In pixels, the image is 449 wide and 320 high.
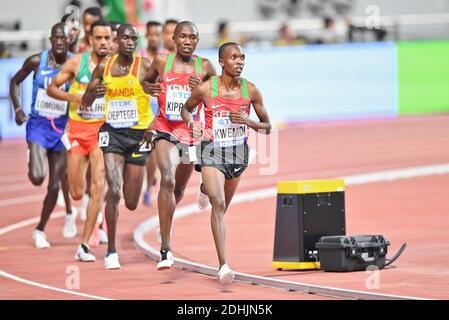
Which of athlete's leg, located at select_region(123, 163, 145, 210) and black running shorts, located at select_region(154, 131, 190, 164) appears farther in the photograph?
athlete's leg, located at select_region(123, 163, 145, 210)

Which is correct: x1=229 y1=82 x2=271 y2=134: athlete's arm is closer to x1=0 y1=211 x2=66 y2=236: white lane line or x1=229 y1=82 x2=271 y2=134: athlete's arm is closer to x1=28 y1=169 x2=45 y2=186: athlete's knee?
x1=28 y1=169 x2=45 y2=186: athlete's knee

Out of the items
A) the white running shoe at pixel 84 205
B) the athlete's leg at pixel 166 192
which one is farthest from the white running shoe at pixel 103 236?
the athlete's leg at pixel 166 192

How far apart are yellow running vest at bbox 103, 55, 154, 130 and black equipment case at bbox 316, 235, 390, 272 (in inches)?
102

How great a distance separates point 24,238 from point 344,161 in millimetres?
10461

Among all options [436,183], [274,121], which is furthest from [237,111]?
[274,121]

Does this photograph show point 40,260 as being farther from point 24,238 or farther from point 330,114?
point 330,114

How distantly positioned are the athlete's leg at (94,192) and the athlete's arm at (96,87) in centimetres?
94

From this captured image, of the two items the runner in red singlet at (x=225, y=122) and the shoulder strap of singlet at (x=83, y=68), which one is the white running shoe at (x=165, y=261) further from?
the shoulder strap of singlet at (x=83, y=68)

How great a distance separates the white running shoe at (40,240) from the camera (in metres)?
15.4

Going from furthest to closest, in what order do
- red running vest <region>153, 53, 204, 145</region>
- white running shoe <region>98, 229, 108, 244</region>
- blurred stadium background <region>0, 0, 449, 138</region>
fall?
blurred stadium background <region>0, 0, 449, 138</region>
white running shoe <region>98, 229, 108, 244</region>
red running vest <region>153, 53, 204, 145</region>

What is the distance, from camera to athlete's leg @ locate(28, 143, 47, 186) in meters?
15.3

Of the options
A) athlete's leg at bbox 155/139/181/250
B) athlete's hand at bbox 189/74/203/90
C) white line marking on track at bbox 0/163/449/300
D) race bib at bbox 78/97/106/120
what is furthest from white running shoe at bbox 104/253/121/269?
race bib at bbox 78/97/106/120

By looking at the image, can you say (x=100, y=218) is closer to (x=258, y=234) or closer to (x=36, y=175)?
(x=36, y=175)

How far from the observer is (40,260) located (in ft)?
47.0
